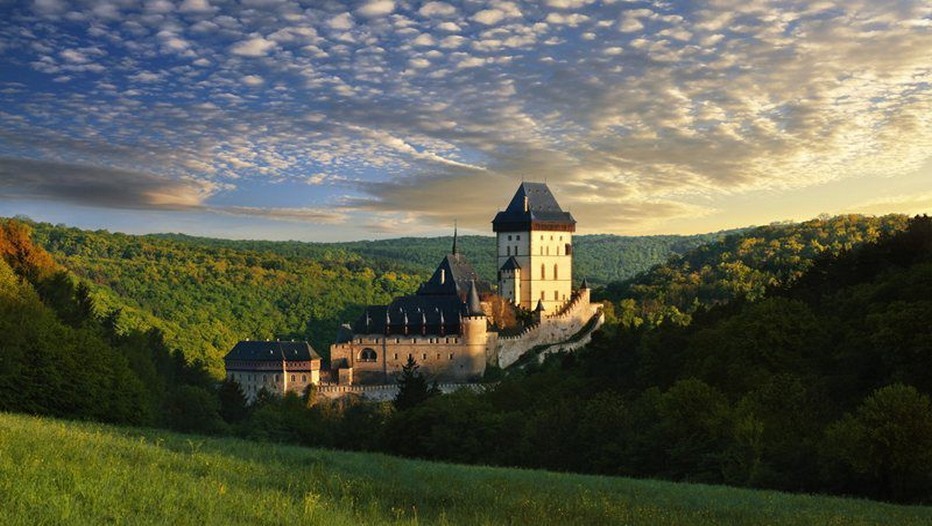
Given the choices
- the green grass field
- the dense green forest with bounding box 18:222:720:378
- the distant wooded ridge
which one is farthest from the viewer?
the dense green forest with bounding box 18:222:720:378

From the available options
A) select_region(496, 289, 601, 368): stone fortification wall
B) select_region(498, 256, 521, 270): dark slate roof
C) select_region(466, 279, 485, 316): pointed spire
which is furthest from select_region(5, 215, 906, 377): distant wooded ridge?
select_region(466, 279, 485, 316): pointed spire

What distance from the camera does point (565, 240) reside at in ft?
298

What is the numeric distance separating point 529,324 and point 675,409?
50225mm

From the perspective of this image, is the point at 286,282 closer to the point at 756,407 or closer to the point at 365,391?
the point at 365,391

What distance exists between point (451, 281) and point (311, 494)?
67.5 meters

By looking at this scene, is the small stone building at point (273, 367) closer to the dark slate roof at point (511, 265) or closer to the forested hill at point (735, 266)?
the dark slate roof at point (511, 265)

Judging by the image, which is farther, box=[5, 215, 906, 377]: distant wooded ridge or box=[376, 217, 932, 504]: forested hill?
box=[5, 215, 906, 377]: distant wooded ridge

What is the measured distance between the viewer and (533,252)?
88.5 m

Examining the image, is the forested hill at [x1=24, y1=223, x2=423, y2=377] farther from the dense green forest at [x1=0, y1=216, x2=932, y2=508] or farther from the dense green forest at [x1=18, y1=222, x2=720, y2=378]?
the dense green forest at [x1=0, y1=216, x2=932, y2=508]

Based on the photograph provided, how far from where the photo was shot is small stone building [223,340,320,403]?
70.4 m

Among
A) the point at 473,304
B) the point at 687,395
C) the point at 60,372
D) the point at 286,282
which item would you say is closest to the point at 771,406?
the point at 687,395

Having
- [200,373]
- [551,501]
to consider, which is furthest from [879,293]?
[200,373]

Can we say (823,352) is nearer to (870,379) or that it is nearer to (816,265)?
(870,379)

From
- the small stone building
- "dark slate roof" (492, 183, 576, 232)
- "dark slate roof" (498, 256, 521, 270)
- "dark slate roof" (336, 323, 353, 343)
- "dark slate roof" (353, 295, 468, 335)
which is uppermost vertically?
"dark slate roof" (492, 183, 576, 232)
